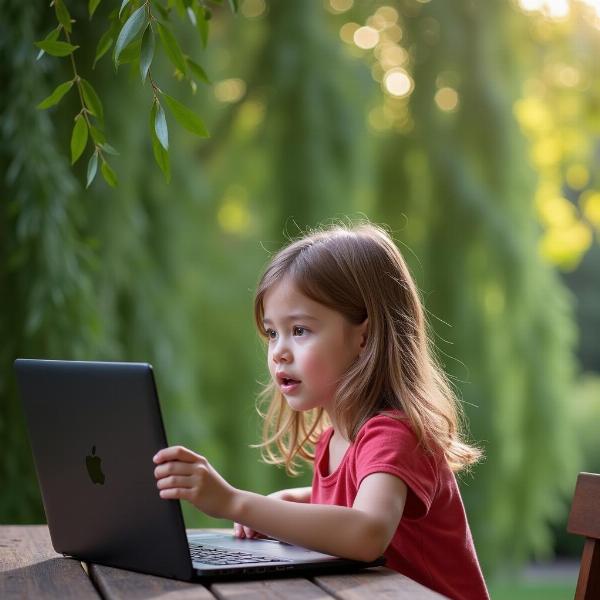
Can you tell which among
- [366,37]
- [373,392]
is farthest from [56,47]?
[366,37]

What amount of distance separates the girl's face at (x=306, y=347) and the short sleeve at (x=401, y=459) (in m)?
0.14

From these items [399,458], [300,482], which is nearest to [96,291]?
[300,482]

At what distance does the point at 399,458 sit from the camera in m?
1.52

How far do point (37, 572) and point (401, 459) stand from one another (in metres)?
0.51

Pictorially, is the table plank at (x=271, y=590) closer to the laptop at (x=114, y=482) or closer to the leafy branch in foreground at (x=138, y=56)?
the laptop at (x=114, y=482)

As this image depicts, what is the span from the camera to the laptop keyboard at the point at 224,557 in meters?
1.42

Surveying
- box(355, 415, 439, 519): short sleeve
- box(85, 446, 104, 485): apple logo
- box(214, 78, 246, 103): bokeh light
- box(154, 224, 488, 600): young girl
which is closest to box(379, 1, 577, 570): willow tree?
box(214, 78, 246, 103): bokeh light

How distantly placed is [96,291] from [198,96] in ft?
3.26

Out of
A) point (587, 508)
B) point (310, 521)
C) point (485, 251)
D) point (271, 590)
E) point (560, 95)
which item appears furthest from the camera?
point (560, 95)

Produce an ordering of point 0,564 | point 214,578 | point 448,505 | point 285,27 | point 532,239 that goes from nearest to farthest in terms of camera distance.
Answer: point 214,578, point 0,564, point 448,505, point 285,27, point 532,239

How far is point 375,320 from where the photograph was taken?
5.69 ft

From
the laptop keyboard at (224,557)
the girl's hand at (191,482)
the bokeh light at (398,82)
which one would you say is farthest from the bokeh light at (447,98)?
the girl's hand at (191,482)

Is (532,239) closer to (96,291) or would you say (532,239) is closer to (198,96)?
(198,96)

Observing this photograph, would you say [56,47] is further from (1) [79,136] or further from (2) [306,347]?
(2) [306,347]
